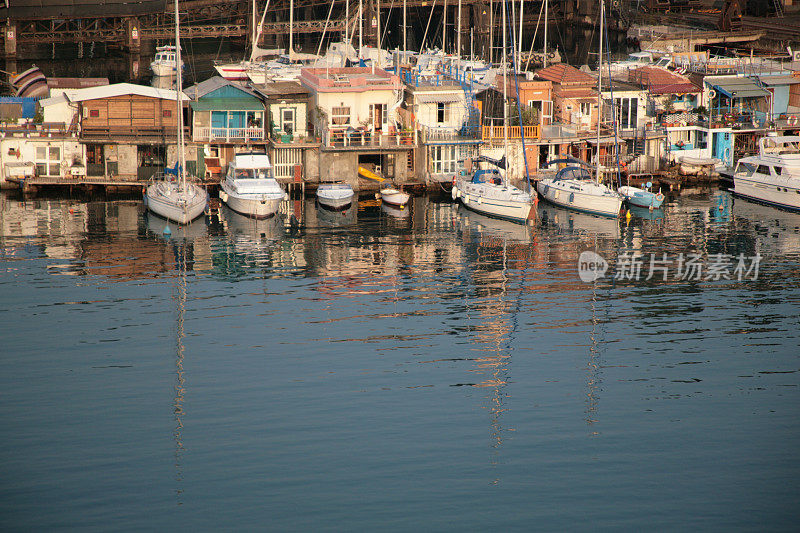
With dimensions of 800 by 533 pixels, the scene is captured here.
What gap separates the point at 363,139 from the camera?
7781 centimetres

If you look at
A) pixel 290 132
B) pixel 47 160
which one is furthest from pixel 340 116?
pixel 47 160

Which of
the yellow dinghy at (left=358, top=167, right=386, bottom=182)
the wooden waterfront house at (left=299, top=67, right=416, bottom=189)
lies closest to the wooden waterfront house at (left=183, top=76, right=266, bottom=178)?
the wooden waterfront house at (left=299, top=67, right=416, bottom=189)

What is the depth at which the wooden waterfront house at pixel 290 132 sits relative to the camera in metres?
77.6

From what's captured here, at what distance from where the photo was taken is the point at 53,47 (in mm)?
134500

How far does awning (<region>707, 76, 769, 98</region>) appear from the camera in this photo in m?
88.0

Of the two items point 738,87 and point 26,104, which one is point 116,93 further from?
point 738,87

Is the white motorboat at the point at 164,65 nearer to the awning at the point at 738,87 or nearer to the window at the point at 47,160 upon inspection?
the window at the point at 47,160

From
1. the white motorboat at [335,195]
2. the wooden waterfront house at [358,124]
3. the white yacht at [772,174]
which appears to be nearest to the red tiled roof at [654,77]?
the white yacht at [772,174]

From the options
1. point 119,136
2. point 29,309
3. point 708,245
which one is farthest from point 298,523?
point 119,136

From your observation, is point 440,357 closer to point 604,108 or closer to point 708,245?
point 708,245

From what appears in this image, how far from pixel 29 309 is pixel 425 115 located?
38267 millimetres

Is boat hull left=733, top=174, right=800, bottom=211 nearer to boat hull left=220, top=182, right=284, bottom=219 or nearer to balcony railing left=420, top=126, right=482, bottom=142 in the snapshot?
balcony railing left=420, top=126, right=482, bottom=142

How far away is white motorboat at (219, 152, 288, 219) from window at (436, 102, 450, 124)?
14.9 m

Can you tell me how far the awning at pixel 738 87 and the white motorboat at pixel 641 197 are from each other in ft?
57.0
